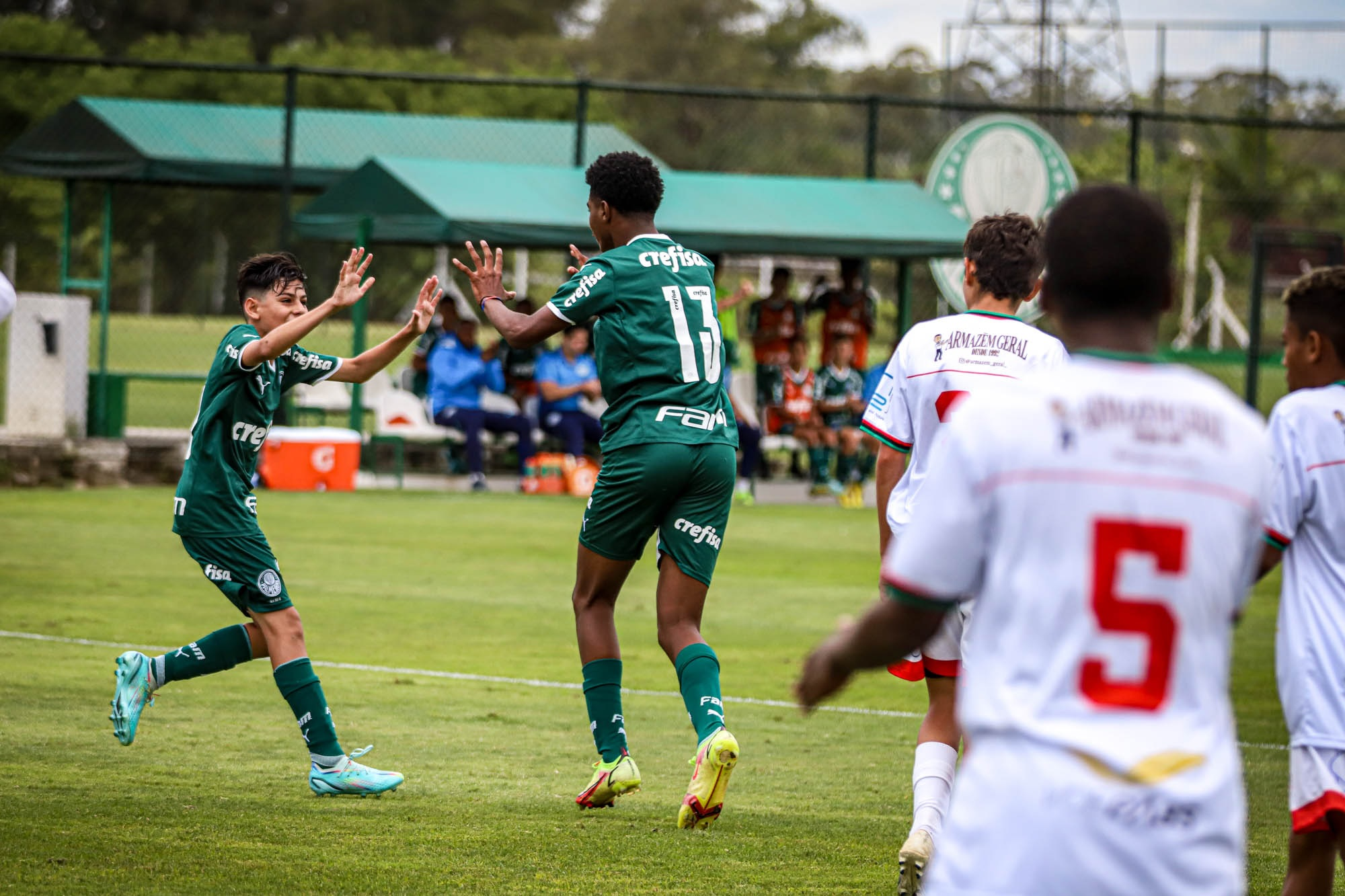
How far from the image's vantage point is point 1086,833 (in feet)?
8.03

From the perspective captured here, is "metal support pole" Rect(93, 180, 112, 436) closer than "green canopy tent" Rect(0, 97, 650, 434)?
Yes

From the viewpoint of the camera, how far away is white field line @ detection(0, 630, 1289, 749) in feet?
26.9

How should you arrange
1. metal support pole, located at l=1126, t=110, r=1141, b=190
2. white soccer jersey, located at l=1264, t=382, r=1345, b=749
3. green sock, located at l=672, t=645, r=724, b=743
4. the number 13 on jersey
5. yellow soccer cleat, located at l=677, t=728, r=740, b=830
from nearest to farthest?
white soccer jersey, located at l=1264, t=382, r=1345, b=749, yellow soccer cleat, located at l=677, t=728, r=740, b=830, green sock, located at l=672, t=645, r=724, b=743, the number 13 on jersey, metal support pole, located at l=1126, t=110, r=1141, b=190

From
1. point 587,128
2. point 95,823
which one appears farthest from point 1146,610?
point 587,128

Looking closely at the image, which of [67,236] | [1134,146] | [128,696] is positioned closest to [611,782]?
[128,696]

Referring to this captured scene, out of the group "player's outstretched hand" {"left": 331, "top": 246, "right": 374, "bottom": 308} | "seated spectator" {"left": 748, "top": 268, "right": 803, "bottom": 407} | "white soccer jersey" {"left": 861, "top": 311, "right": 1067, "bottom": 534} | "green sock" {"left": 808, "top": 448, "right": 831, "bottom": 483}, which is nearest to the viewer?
"white soccer jersey" {"left": 861, "top": 311, "right": 1067, "bottom": 534}

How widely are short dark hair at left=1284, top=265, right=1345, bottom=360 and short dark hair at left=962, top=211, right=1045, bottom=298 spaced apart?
117 centimetres

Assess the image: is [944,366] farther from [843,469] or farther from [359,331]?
[359,331]

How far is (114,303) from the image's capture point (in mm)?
38281

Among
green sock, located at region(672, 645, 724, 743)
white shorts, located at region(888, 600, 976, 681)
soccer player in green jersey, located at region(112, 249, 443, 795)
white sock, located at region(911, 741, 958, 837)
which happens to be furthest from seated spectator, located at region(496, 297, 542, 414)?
white sock, located at region(911, 741, 958, 837)

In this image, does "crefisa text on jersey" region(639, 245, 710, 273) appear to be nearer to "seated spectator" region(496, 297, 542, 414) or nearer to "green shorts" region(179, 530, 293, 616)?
"green shorts" region(179, 530, 293, 616)

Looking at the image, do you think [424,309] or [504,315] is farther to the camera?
[424,309]

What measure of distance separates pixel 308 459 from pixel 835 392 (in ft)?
20.6

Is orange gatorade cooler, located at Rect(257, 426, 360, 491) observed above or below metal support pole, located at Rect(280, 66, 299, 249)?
below
